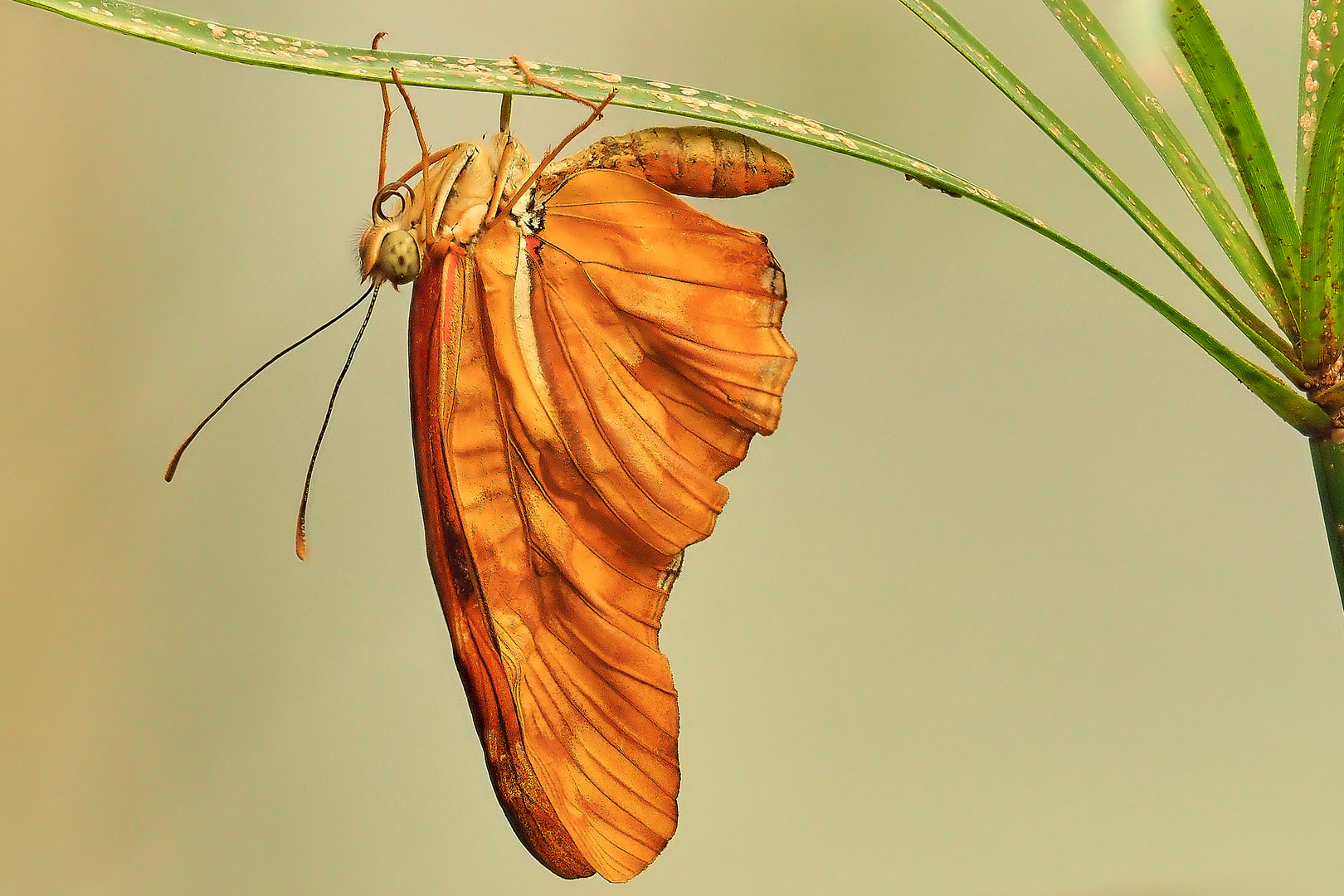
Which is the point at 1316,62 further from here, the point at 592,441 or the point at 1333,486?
the point at 592,441

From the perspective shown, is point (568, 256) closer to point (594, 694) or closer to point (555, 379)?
point (555, 379)

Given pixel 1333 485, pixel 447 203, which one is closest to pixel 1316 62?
pixel 1333 485

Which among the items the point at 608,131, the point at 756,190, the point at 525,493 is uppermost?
the point at 608,131

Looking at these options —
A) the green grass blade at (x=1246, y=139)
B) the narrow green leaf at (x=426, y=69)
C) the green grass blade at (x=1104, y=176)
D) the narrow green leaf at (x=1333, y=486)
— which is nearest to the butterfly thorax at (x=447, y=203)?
the narrow green leaf at (x=426, y=69)

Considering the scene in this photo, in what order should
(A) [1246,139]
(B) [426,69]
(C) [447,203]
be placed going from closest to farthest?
(B) [426,69]
(A) [1246,139]
(C) [447,203]

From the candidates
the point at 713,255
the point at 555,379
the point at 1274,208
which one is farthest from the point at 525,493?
the point at 1274,208

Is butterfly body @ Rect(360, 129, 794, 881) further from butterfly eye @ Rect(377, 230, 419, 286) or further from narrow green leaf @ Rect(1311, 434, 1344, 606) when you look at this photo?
narrow green leaf @ Rect(1311, 434, 1344, 606)

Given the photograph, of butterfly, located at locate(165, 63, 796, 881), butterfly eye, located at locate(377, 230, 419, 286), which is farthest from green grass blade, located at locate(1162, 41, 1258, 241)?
butterfly eye, located at locate(377, 230, 419, 286)
